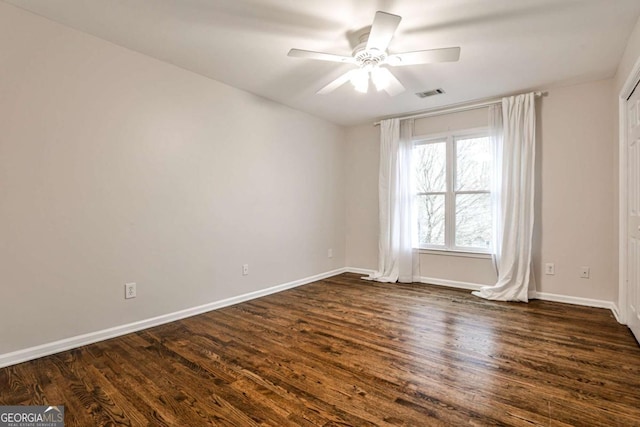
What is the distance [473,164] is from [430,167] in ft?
1.89

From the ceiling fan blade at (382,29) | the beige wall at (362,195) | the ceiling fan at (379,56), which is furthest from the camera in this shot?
the beige wall at (362,195)

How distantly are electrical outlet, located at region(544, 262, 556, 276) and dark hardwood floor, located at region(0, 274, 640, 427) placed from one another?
58 cm

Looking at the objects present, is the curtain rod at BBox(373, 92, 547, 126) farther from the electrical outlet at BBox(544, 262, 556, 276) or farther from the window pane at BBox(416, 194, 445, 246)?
the electrical outlet at BBox(544, 262, 556, 276)

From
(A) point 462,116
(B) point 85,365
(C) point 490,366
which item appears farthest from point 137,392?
(A) point 462,116

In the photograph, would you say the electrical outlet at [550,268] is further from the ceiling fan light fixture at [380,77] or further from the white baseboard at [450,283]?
the ceiling fan light fixture at [380,77]

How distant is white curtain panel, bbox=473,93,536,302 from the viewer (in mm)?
3711

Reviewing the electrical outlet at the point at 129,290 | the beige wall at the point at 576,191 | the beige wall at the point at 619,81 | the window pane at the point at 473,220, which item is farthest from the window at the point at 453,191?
the electrical outlet at the point at 129,290

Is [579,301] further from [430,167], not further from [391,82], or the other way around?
[391,82]

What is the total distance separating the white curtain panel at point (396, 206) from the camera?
182 inches

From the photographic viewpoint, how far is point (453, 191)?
4422 millimetres

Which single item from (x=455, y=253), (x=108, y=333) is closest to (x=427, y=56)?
(x=455, y=253)

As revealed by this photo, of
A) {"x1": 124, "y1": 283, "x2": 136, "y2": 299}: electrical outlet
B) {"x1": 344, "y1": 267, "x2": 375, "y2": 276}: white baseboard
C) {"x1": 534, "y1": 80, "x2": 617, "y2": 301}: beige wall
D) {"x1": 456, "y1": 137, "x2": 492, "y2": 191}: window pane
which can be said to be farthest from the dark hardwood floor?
{"x1": 344, "y1": 267, "x2": 375, "y2": 276}: white baseboard

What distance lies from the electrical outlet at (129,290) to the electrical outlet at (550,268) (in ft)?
14.5

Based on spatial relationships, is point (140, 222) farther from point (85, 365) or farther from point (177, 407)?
point (177, 407)
